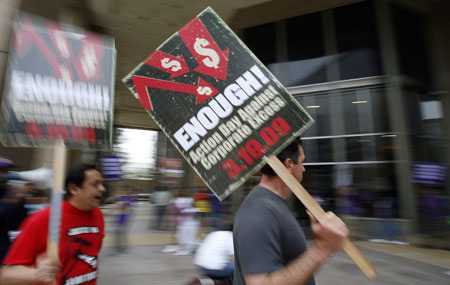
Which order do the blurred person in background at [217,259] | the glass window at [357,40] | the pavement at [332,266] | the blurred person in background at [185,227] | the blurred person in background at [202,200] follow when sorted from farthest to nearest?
1. the glass window at [357,40]
2. the blurred person in background at [202,200]
3. the blurred person in background at [185,227]
4. the pavement at [332,266]
5. the blurred person in background at [217,259]

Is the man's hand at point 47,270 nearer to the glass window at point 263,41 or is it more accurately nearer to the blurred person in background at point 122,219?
the blurred person in background at point 122,219

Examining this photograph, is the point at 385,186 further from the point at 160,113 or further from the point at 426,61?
the point at 160,113

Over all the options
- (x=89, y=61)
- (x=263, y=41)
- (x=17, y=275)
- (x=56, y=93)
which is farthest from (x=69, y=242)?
(x=263, y=41)

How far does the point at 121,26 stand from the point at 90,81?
25.6ft

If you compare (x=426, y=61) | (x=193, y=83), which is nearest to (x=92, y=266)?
(x=193, y=83)

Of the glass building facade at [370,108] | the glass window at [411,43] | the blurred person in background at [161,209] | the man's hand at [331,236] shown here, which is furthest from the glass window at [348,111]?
the man's hand at [331,236]

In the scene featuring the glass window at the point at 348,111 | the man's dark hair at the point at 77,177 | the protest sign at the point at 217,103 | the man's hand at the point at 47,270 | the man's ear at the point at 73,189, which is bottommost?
the man's hand at the point at 47,270

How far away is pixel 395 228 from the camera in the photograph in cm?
827

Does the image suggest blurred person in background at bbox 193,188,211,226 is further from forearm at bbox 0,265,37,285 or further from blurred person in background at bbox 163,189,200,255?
forearm at bbox 0,265,37,285

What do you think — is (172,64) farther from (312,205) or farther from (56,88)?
(312,205)

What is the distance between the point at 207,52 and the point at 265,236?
3.62ft

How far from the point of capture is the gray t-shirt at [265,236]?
4.13ft

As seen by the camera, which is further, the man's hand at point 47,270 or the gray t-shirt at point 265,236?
the man's hand at point 47,270

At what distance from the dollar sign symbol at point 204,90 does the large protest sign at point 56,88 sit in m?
0.67
